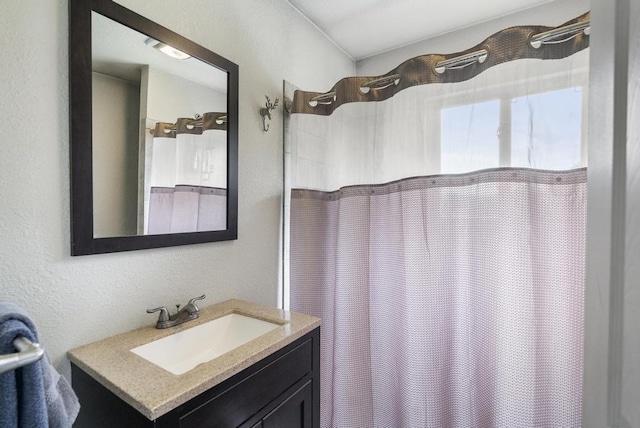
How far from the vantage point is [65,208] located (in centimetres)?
88

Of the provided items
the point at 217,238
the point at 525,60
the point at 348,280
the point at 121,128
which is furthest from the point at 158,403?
the point at 525,60

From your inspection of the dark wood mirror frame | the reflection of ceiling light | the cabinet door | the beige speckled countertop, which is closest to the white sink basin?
the beige speckled countertop

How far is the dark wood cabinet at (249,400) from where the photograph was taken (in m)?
0.72

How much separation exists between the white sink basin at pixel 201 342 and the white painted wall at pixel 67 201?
0.14m

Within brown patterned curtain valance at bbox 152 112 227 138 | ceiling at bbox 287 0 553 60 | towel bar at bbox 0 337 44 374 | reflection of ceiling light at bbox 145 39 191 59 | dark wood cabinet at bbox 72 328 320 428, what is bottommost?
dark wood cabinet at bbox 72 328 320 428

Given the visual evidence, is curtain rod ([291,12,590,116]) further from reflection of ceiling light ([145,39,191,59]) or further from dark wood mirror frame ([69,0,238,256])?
dark wood mirror frame ([69,0,238,256])

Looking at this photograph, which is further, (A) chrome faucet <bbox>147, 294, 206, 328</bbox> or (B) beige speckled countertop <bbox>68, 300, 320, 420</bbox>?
(A) chrome faucet <bbox>147, 294, 206, 328</bbox>

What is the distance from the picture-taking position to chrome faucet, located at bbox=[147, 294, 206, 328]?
1067 mm


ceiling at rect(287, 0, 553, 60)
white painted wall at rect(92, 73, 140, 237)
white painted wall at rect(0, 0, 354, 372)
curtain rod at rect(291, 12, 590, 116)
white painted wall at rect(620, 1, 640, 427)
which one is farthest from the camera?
ceiling at rect(287, 0, 553, 60)

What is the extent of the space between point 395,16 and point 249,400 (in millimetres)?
2191

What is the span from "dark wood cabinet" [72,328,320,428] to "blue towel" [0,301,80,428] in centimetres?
18

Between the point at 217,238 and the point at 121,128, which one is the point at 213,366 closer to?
the point at 217,238

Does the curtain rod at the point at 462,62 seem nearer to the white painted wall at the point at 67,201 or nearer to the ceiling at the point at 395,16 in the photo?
the white painted wall at the point at 67,201

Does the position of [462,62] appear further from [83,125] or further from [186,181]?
[83,125]
